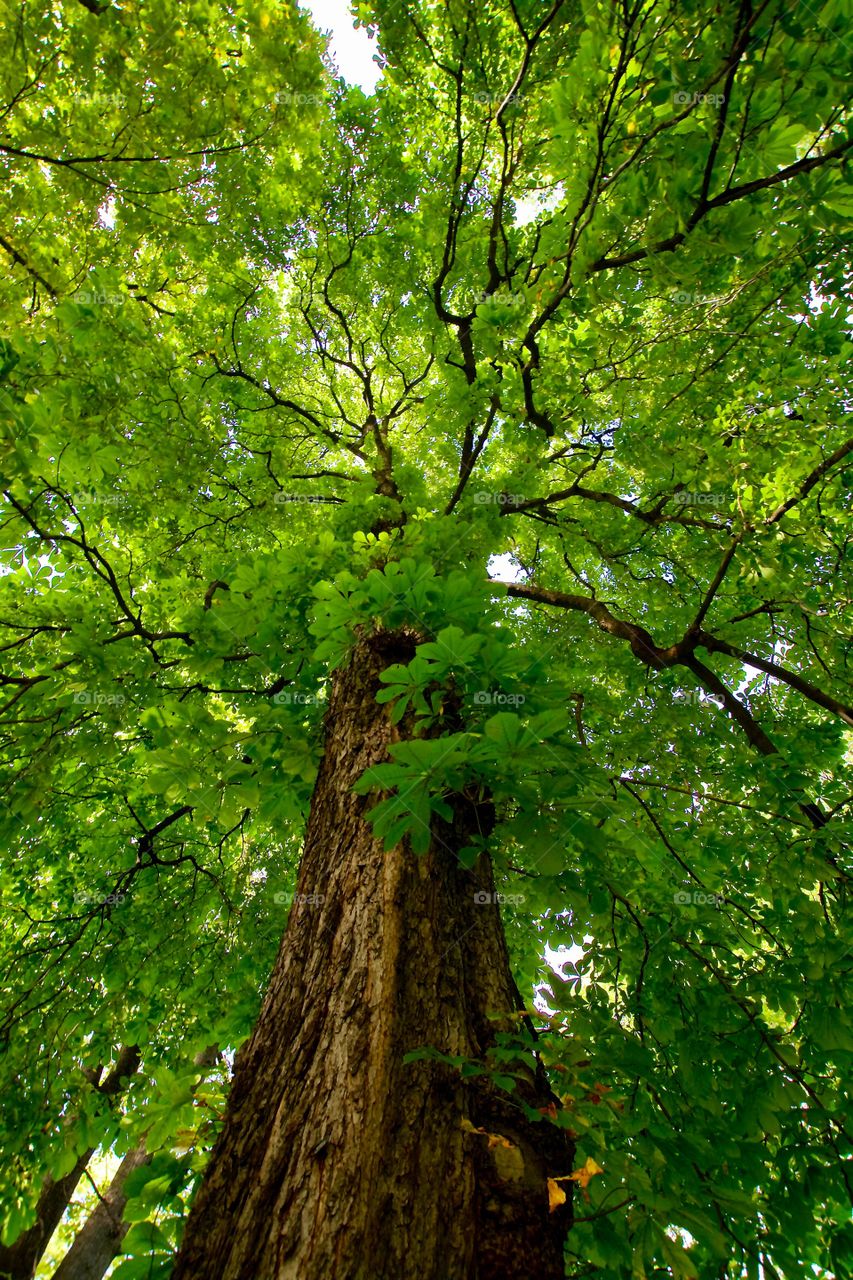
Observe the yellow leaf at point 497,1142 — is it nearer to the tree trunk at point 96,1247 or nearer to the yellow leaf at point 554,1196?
the yellow leaf at point 554,1196

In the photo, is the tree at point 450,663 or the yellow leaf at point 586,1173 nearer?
the yellow leaf at point 586,1173

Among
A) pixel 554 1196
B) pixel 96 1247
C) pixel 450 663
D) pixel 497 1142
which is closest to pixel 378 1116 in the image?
pixel 497 1142

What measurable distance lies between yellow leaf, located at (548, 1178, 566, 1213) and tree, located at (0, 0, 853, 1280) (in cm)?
4

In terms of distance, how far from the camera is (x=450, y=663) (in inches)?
64.2

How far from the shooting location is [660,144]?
196 centimetres

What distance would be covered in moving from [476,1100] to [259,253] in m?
7.43

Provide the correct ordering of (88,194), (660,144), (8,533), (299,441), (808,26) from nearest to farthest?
1. (808,26)
2. (660,144)
3. (8,533)
4. (88,194)
5. (299,441)

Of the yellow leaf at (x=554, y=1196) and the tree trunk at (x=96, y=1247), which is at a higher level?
the yellow leaf at (x=554, y=1196)

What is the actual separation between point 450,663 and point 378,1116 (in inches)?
44.2

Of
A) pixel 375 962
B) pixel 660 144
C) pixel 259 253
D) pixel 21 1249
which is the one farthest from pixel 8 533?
pixel 21 1249

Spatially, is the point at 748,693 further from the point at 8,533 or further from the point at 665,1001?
the point at 8,533

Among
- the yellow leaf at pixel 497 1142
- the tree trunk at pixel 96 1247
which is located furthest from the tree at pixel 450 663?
the tree trunk at pixel 96 1247

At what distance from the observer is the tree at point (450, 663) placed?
1.40m

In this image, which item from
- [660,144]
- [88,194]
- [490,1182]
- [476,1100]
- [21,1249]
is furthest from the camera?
[21,1249]
